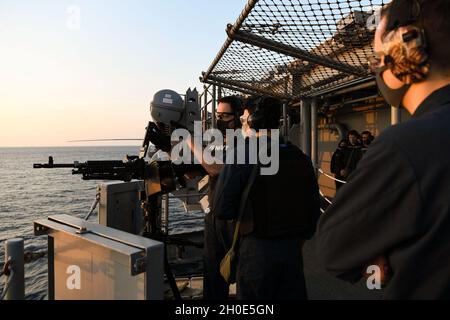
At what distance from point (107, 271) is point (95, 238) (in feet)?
0.70

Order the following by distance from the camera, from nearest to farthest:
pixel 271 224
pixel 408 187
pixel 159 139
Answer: pixel 408 187
pixel 271 224
pixel 159 139

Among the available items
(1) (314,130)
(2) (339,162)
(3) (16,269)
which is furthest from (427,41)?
(2) (339,162)

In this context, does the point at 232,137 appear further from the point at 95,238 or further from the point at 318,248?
the point at 318,248

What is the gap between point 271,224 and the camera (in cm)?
234

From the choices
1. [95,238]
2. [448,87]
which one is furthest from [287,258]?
[448,87]

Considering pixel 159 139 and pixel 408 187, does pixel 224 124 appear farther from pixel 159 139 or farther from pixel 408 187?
pixel 408 187

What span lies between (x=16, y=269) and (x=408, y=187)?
2131 millimetres

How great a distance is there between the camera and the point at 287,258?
Answer: 7.83ft

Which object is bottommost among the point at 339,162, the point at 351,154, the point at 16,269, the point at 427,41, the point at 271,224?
the point at 16,269

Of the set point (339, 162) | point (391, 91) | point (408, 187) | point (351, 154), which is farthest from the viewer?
point (339, 162)

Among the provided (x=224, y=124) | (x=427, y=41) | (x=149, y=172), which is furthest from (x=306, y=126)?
(x=427, y=41)

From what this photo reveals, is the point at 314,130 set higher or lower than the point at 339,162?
higher

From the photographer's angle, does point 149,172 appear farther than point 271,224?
Yes
